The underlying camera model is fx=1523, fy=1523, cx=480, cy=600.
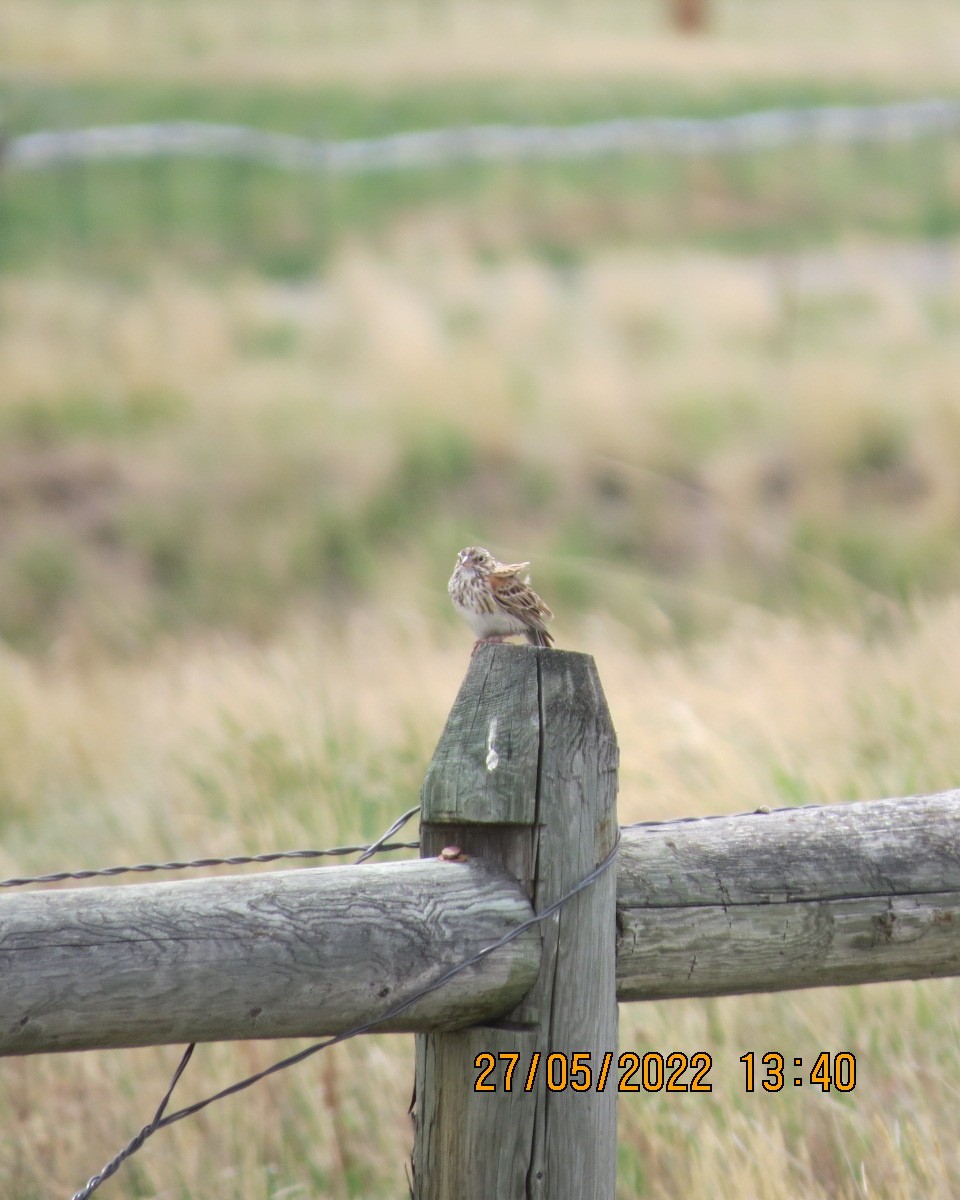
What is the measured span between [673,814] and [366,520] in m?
7.39

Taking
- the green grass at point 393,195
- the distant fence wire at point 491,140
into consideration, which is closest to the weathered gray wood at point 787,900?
the green grass at point 393,195

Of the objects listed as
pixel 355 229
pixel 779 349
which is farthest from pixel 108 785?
pixel 355 229

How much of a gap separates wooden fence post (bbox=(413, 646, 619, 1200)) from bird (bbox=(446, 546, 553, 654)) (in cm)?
74

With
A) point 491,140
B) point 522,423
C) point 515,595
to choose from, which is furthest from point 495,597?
point 491,140

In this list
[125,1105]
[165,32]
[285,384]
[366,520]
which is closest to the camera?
[125,1105]

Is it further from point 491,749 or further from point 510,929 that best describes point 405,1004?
point 491,749

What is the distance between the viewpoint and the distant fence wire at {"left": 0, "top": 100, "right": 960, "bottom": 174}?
24.5 meters

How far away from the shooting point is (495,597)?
3.09m

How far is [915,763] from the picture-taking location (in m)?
5.11

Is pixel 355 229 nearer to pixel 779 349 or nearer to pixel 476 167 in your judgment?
pixel 476 167

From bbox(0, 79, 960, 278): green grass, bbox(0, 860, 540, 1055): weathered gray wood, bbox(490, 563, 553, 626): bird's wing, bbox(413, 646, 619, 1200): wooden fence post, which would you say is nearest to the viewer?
bbox(0, 860, 540, 1055): weathered gray wood

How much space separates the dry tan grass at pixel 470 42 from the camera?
1325 inches
